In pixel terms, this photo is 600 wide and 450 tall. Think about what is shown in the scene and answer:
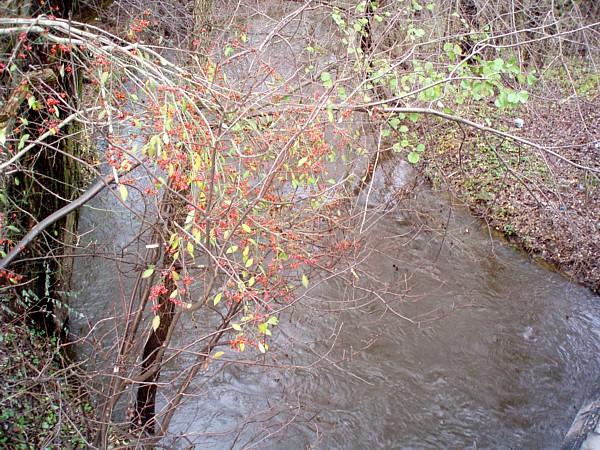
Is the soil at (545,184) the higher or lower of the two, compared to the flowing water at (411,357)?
higher

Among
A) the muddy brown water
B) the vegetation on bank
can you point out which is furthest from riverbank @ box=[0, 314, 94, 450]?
the muddy brown water

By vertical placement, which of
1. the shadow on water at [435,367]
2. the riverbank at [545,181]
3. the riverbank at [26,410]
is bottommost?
the shadow on water at [435,367]

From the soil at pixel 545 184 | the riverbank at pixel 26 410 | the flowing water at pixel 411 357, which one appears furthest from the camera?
the soil at pixel 545 184

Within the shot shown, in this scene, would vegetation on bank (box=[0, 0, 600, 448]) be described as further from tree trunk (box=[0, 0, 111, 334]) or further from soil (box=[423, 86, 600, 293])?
soil (box=[423, 86, 600, 293])

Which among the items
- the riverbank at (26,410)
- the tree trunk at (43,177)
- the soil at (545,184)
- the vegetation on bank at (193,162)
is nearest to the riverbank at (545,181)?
the soil at (545,184)

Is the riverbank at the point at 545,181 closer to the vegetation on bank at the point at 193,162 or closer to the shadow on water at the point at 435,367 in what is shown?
the shadow on water at the point at 435,367

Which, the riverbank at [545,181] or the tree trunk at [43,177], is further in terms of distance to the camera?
the riverbank at [545,181]

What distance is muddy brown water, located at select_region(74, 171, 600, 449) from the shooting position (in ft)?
20.2

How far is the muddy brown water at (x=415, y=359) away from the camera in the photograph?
6172 mm

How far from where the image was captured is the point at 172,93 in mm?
3055

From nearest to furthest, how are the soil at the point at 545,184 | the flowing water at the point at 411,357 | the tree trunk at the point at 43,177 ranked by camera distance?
the tree trunk at the point at 43,177 → the flowing water at the point at 411,357 → the soil at the point at 545,184

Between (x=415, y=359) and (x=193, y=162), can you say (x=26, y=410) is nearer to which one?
(x=193, y=162)

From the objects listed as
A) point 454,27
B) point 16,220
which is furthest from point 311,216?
point 454,27

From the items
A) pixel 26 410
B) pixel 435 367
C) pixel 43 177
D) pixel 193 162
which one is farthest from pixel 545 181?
pixel 26 410
